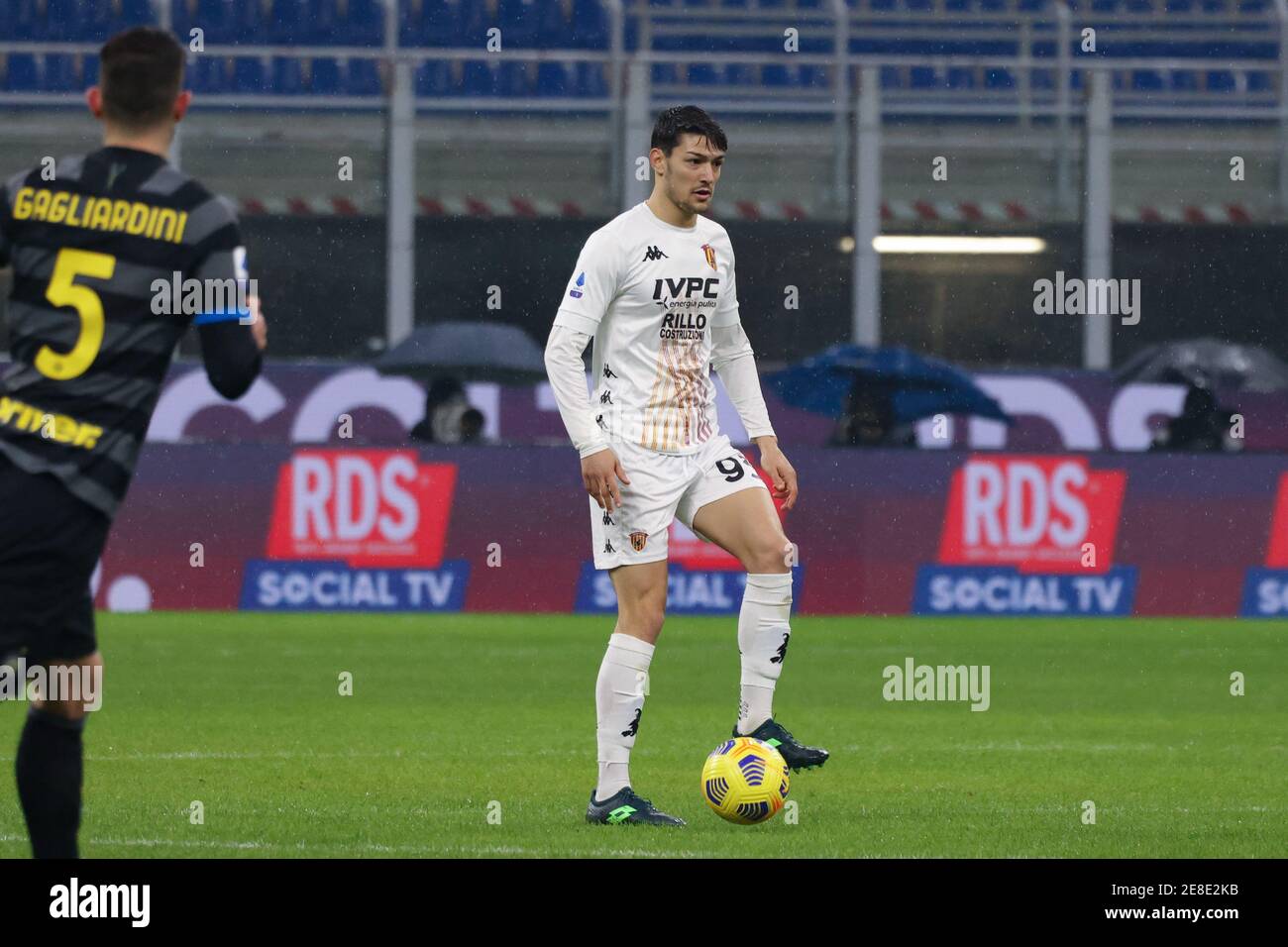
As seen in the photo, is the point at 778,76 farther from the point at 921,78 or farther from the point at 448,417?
the point at 448,417

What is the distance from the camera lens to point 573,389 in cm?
662

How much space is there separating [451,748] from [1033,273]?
11.0 meters

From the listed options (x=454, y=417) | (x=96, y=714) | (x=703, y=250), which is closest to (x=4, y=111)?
(x=454, y=417)

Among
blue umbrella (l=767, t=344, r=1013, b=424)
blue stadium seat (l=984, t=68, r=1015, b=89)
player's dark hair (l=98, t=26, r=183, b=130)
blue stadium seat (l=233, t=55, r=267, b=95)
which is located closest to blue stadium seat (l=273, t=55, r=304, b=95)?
blue stadium seat (l=233, t=55, r=267, b=95)

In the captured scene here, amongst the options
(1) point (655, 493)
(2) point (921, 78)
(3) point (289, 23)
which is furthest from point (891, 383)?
(1) point (655, 493)

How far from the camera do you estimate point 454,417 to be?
53.8 feet

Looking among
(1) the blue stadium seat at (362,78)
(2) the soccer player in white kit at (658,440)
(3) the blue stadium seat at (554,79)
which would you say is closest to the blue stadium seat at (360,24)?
(3) the blue stadium seat at (554,79)

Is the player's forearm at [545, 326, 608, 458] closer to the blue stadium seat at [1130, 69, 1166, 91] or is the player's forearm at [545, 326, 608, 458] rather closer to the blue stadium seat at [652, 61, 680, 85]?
the blue stadium seat at [652, 61, 680, 85]

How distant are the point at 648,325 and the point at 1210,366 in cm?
1226

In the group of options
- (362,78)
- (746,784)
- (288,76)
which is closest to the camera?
(746,784)

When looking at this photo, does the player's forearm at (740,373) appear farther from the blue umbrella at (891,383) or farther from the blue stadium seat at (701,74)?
the blue stadium seat at (701,74)

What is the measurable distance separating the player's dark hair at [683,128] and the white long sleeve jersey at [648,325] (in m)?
0.26

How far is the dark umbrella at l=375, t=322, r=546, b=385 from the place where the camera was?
55.4 ft

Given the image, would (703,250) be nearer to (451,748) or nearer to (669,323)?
(669,323)
